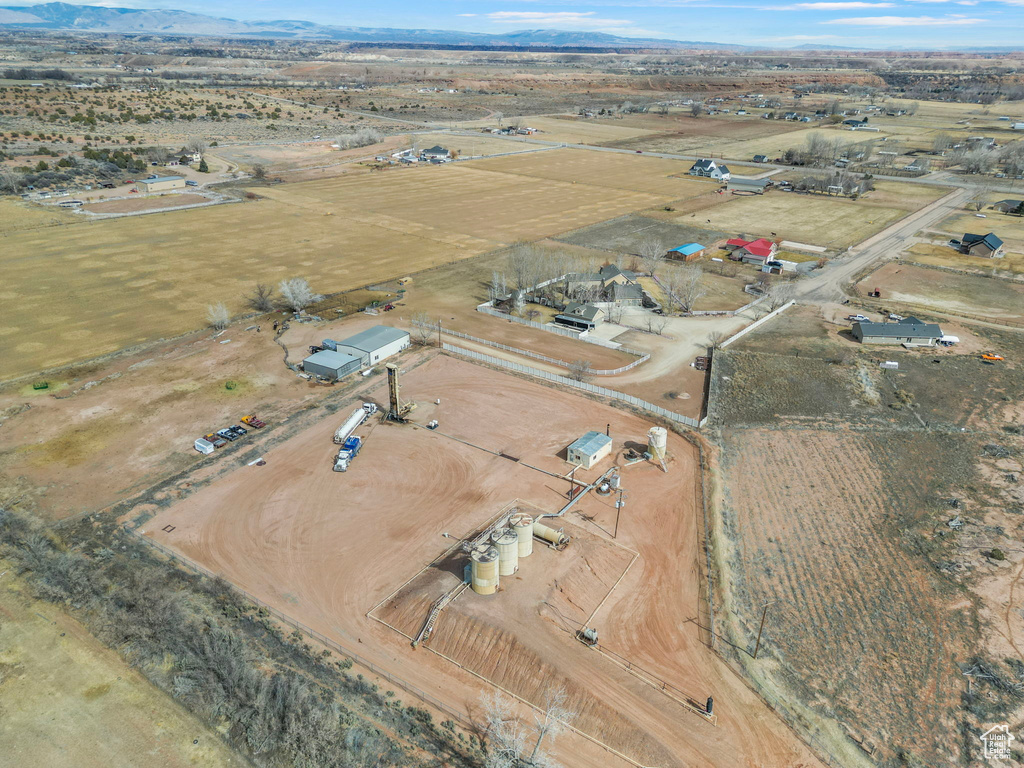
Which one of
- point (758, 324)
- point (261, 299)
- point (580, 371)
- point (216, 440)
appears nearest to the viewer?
point (216, 440)

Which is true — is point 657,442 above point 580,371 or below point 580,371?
below

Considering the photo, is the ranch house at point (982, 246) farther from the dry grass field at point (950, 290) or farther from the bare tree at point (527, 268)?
the bare tree at point (527, 268)

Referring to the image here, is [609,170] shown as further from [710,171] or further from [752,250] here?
[752,250]

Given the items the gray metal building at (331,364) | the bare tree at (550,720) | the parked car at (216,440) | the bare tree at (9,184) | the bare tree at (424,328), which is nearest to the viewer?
the bare tree at (550,720)

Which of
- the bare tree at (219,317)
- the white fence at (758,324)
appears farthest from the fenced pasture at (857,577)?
the bare tree at (219,317)

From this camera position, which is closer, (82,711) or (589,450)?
(82,711)

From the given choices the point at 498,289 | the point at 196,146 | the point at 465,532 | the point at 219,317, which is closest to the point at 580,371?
the point at 498,289
